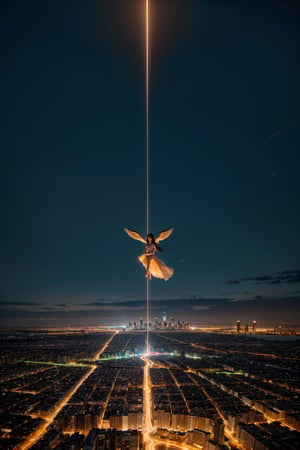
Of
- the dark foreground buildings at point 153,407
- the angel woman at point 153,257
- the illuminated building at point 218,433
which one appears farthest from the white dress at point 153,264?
the illuminated building at point 218,433

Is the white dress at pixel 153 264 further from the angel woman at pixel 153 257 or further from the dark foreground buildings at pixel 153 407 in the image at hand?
the dark foreground buildings at pixel 153 407

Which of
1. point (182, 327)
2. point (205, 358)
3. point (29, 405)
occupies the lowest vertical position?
point (182, 327)

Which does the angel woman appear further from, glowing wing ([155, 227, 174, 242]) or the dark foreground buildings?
the dark foreground buildings

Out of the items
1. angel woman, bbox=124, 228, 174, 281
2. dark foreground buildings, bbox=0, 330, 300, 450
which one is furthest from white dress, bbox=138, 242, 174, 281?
dark foreground buildings, bbox=0, 330, 300, 450

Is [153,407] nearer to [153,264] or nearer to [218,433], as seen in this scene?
[218,433]

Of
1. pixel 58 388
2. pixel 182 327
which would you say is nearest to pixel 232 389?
pixel 58 388

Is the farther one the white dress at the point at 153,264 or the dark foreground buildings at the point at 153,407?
the dark foreground buildings at the point at 153,407

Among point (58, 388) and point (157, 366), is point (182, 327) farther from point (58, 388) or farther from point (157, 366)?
point (58, 388)

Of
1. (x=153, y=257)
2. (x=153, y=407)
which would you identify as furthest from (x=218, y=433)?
(x=153, y=257)
